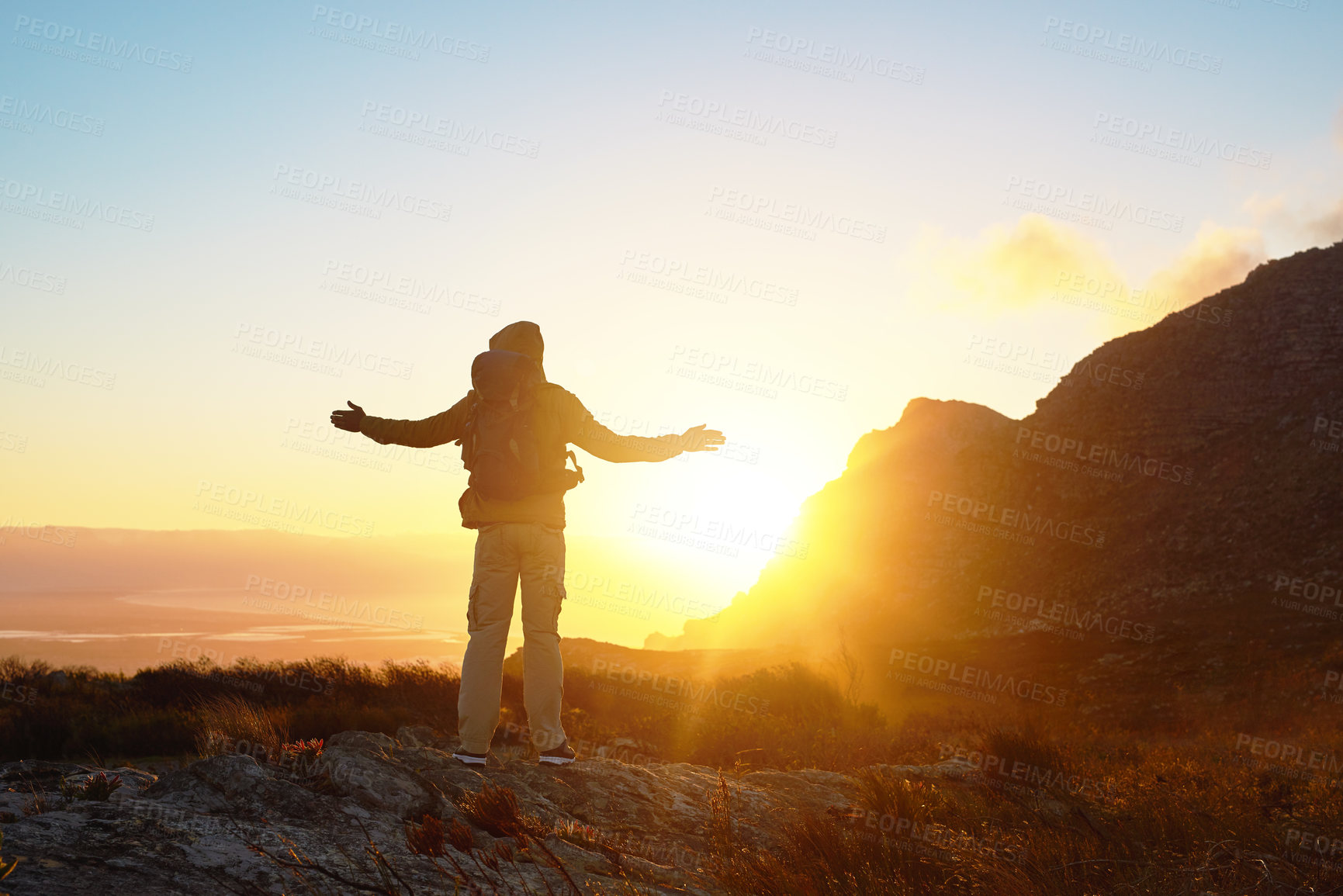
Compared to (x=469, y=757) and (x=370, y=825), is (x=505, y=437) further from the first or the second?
(x=370, y=825)

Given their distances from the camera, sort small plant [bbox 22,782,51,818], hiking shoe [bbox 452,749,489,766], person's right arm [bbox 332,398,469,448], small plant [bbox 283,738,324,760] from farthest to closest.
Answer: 1. person's right arm [bbox 332,398,469,448]
2. hiking shoe [bbox 452,749,489,766]
3. small plant [bbox 283,738,324,760]
4. small plant [bbox 22,782,51,818]

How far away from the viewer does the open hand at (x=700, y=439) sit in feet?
16.7

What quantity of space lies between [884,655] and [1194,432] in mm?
12391

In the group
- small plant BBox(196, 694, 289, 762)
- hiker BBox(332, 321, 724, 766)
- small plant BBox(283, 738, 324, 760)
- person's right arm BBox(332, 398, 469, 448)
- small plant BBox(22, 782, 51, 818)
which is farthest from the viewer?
person's right arm BBox(332, 398, 469, 448)

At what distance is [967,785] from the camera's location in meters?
5.66

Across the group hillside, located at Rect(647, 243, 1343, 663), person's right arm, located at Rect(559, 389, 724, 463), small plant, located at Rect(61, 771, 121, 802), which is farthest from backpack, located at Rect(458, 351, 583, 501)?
hillside, located at Rect(647, 243, 1343, 663)

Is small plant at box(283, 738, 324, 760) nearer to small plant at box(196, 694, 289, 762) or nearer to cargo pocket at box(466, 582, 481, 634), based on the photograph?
small plant at box(196, 694, 289, 762)

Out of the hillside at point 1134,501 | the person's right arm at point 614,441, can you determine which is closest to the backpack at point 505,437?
the person's right arm at point 614,441

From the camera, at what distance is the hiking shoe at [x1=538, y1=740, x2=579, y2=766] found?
451 cm

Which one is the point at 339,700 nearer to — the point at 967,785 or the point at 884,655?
the point at 967,785

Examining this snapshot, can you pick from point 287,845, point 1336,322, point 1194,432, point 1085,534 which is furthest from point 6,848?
point 1336,322

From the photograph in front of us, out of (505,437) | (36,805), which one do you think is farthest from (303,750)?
(505,437)

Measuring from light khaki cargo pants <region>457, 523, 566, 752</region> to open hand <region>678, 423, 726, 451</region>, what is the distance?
3.49 ft

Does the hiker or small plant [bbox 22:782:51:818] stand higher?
the hiker
